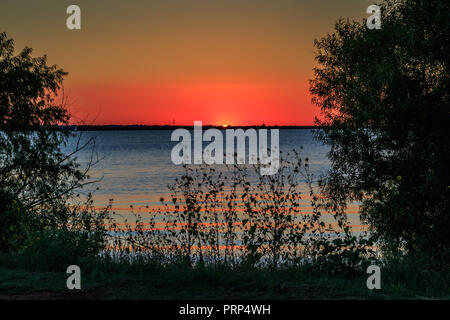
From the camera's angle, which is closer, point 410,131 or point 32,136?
point 410,131

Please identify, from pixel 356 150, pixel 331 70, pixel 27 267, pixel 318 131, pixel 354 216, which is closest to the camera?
pixel 27 267

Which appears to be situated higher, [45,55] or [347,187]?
[45,55]

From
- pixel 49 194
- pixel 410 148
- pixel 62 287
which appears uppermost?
pixel 410 148

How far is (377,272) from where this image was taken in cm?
920

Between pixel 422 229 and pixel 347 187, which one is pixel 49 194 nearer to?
pixel 347 187

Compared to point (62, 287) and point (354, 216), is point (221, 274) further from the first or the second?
point (354, 216)

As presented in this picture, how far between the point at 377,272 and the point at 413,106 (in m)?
5.72

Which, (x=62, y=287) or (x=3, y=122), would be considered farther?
(x=3, y=122)

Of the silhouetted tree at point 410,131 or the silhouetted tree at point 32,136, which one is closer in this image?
the silhouetted tree at point 410,131

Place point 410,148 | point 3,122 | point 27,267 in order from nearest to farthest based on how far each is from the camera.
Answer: point 27,267
point 410,148
point 3,122

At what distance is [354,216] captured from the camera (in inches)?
1103

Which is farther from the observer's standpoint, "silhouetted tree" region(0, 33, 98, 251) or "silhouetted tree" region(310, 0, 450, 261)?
"silhouetted tree" region(0, 33, 98, 251)

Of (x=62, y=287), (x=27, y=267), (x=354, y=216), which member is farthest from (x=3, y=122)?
(x=354, y=216)

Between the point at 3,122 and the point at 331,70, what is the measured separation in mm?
A: 13688
